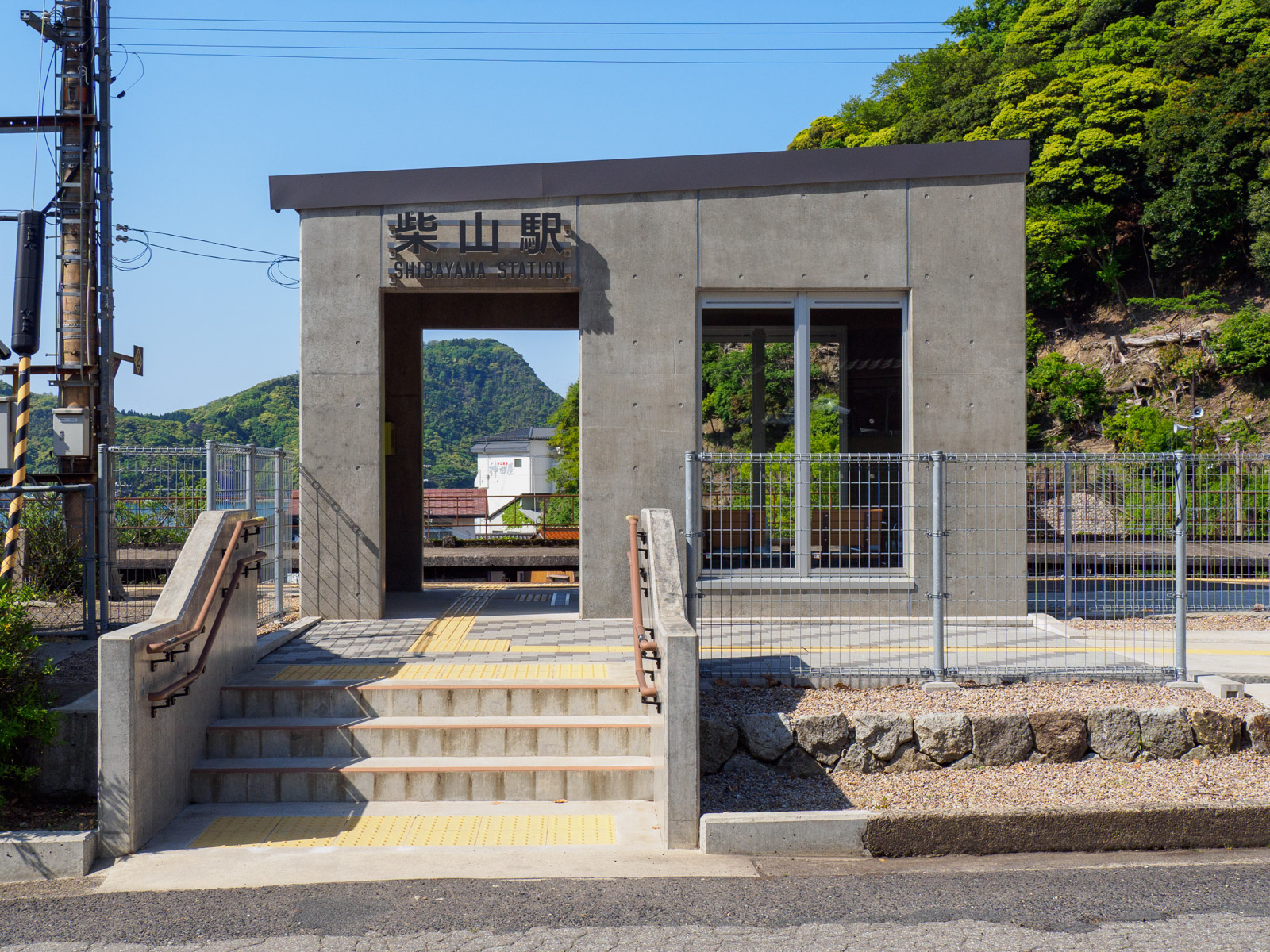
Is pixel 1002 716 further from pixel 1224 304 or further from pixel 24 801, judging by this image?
pixel 1224 304

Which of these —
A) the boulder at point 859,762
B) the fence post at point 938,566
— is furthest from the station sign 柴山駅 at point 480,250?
the boulder at point 859,762

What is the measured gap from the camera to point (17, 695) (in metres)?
5.50

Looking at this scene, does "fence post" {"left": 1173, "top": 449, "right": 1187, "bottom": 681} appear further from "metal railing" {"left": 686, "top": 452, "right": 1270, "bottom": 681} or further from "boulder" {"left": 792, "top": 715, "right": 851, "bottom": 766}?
"boulder" {"left": 792, "top": 715, "right": 851, "bottom": 766}

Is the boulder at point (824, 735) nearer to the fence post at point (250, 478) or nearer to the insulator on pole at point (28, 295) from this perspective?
the fence post at point (250, 478)

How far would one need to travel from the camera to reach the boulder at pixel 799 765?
248 inches

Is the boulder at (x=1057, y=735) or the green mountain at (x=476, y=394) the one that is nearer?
the boulder at (x=1057, y=735)

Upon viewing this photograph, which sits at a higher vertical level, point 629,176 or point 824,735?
point 629,176

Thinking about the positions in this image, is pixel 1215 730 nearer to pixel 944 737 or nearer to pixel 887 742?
pixel 944 737

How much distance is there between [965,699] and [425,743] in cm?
359

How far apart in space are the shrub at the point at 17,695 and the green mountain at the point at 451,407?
5149 centimetres

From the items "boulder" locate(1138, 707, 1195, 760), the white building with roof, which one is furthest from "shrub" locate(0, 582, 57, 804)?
the white building with roof

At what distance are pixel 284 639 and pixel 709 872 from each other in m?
4.62

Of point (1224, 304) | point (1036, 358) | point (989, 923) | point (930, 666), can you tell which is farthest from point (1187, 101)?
point (989, 923)

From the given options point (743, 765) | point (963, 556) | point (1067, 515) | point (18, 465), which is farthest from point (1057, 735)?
point (18, 465)
